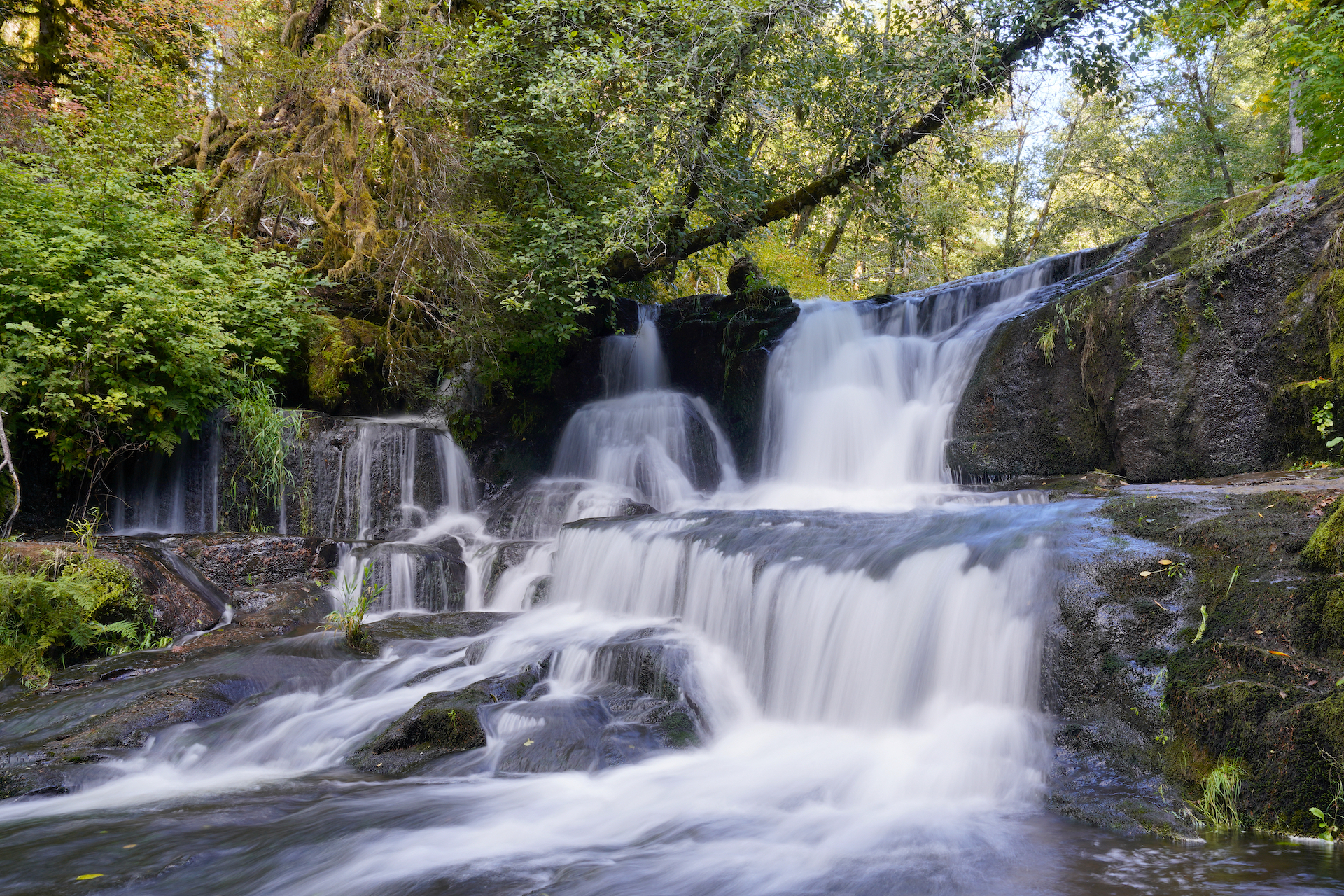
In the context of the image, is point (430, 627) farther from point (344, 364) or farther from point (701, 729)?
point (344, 364)

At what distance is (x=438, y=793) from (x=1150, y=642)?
4.01 m

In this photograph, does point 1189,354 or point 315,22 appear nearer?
point 1189,354

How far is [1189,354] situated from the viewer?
776 cm

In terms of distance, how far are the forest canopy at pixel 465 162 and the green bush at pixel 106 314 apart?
4cm

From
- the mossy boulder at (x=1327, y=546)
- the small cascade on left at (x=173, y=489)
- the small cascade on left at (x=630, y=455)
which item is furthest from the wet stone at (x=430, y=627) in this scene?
the mossy boulder at (x=1327, y=546)

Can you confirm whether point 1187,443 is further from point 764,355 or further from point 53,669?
point 53,669

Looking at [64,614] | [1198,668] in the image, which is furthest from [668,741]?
[64,614]

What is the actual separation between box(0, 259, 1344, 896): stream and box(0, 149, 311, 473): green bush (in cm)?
162

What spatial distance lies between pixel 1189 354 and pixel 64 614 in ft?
34.6

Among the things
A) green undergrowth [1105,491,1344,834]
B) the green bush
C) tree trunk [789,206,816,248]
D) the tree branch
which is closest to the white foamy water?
→ green undergrowth [1105,491,1344,834]

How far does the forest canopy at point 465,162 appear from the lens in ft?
27.4

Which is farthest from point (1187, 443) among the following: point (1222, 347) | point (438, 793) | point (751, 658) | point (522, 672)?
point (438, 793)

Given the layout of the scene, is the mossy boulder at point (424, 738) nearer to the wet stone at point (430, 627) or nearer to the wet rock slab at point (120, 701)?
the wet rock slab at point (120, 701)

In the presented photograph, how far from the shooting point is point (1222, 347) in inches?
298
